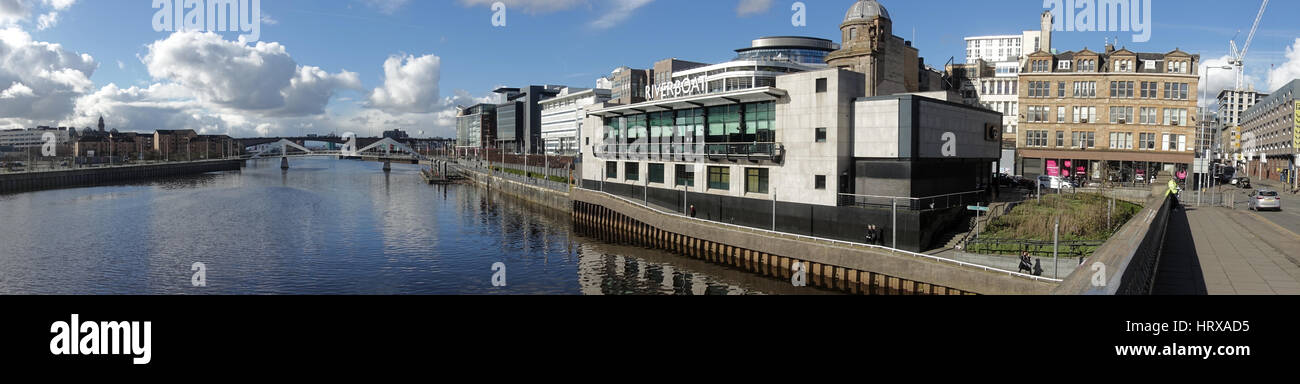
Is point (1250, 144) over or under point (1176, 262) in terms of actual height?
over

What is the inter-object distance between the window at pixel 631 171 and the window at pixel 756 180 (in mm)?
16500

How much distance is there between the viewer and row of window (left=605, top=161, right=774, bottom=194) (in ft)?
159

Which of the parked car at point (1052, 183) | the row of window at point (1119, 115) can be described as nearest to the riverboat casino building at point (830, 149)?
the parked car at point (1052, 183)

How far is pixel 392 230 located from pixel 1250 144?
6690 inches

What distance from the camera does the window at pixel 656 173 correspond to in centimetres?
6094

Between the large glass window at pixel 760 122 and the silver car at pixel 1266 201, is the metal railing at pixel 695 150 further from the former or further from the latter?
the silver car at pixel 1266 201

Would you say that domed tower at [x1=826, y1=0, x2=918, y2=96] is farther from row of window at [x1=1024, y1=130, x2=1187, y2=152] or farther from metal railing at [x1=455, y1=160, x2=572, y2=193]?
metal railing at [x1=455, y1=160, x2=572, y2=193]

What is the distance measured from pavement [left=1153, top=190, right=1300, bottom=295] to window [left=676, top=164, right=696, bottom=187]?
32.0m

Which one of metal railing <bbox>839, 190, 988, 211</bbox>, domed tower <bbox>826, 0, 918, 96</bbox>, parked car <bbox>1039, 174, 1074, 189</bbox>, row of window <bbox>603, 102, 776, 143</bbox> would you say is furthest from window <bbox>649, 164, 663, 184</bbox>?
parked car <bbox>1039, 174, 1074, 189</bbox>
